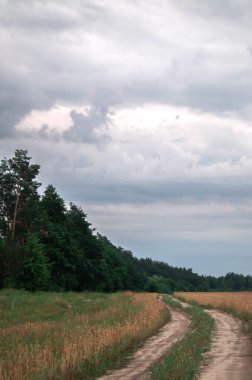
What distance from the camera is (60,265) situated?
6644 centimetres

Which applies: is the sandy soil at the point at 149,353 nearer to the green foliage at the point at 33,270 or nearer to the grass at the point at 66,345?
the grass at the point at 66,345

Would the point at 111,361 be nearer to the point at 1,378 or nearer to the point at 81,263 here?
the point at 1,378

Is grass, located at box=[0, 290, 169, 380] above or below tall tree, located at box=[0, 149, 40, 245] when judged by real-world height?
below

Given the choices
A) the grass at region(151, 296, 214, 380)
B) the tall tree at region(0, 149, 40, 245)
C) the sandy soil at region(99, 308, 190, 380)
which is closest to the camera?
the grass at region(151, 296, 214, 380)

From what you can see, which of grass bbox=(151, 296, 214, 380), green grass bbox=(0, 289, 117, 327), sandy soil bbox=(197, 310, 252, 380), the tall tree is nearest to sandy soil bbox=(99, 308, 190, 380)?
grass bbox=(151, 296, 214, 380)

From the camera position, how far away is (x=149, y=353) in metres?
17.5

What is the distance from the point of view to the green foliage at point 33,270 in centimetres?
5312

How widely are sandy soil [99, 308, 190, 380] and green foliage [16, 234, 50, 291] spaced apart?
95.2 ft

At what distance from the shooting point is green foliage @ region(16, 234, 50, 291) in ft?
174

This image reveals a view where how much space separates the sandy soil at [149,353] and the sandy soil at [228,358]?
1613mm

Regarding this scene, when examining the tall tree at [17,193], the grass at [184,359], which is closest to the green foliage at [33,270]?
the tall tree at [17,193]

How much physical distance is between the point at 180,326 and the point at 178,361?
12.9 m

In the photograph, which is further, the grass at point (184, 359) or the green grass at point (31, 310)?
the green grass at point (31, 310)

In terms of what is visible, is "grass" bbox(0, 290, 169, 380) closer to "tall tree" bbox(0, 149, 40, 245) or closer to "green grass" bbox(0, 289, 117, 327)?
"green grass" bbox(0, 289, 117, 327)
